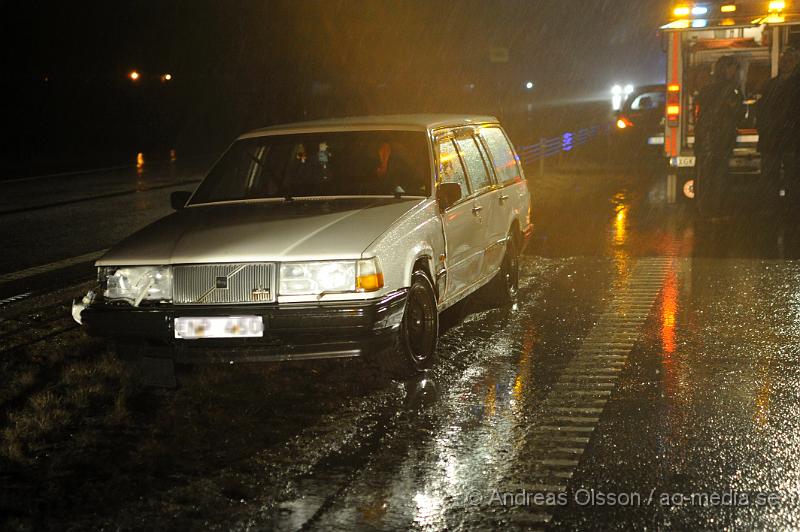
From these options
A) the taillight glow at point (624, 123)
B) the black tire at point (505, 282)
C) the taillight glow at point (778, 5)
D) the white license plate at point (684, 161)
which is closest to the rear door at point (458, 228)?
the black tire at point (505, 282)

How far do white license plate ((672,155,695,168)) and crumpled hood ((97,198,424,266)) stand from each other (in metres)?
9.27

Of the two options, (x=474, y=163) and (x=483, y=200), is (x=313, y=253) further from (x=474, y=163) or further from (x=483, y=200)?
(x=474, y=163)

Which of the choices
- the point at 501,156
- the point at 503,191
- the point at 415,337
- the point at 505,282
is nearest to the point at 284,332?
the point at 415,337

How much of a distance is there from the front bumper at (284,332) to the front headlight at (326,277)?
0.32 feet

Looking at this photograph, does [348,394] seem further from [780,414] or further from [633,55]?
[633,55]

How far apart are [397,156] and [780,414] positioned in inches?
123

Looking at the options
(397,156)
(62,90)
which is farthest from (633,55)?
(397,156)

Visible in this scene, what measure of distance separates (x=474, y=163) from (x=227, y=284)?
2.92 meters

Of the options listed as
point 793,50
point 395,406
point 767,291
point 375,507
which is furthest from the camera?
point 793,50

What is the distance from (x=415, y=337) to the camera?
274 inches

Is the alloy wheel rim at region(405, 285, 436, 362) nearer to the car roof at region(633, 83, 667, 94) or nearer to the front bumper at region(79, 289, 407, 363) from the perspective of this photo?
the front bumper at region(79, 289, 407, 363)

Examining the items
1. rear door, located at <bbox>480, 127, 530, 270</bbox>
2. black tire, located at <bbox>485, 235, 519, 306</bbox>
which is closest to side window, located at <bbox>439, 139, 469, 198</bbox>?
rear door, located at <bbox>480, 127, 530, 270</bbox>

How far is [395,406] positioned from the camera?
625 centimetres

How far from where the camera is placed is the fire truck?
14500 millimetres
